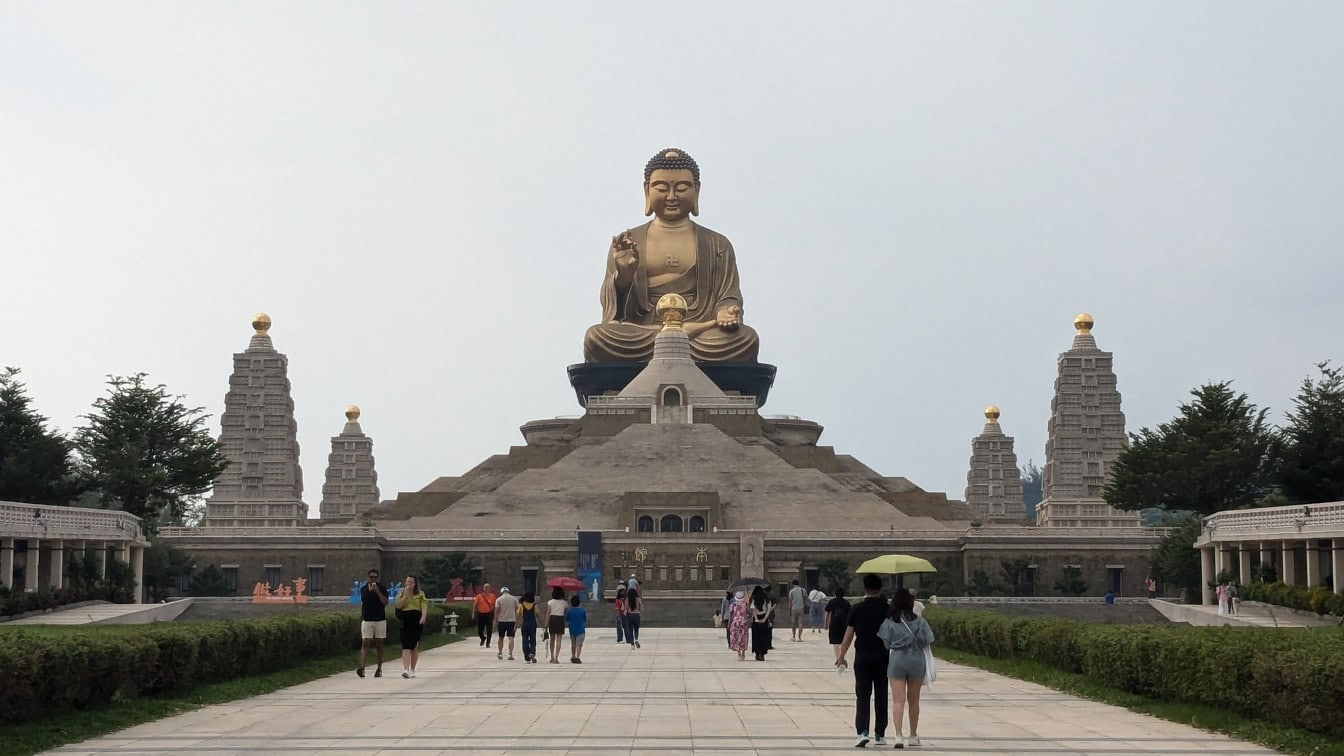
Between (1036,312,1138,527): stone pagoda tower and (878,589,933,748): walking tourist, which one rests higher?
(1036,312,1138,527): stone pagoda tower

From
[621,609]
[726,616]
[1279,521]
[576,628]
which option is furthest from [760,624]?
[1279,521]

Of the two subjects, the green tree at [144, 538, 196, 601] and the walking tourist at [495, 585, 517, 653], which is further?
the green tree at [144, 538, 196, 601]

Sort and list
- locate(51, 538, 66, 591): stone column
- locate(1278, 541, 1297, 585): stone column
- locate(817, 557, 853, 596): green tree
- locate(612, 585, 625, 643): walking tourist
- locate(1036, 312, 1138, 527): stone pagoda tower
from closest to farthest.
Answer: locate(612, 585, 625, 643): walking tourist → locate(1278, 541, 1297, 585): stone column → locate(51, 538, 66, 591): stone column → locate(817, 557, 853, 596): green tree → locate(1036, 312, 1138, 527): stone pagoda tower

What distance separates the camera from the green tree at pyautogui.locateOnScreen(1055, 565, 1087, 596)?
174ft

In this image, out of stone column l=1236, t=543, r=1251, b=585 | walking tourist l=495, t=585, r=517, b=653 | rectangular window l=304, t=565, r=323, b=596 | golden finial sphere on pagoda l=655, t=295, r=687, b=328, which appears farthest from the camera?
golden finial sphere on pagoda l=655, t=295, r=687, b=328

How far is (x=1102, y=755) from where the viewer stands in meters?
12.6

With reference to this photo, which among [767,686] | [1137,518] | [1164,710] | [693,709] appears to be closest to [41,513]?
[767,686]

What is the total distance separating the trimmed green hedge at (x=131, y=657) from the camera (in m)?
13.9

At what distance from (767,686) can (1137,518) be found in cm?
4240

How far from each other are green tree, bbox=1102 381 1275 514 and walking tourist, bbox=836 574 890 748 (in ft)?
119

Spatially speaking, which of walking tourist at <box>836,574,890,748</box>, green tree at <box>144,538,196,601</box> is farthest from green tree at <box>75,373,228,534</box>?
walking tourist at <box>836,574,890,748</box>

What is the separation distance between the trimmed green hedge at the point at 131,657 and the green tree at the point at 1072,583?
33618 millimetres

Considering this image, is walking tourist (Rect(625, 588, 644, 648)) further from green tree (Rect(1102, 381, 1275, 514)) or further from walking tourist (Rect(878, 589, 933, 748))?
green tree (Rect(1102, 381, 1275, 514))

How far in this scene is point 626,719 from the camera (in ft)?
49.8
